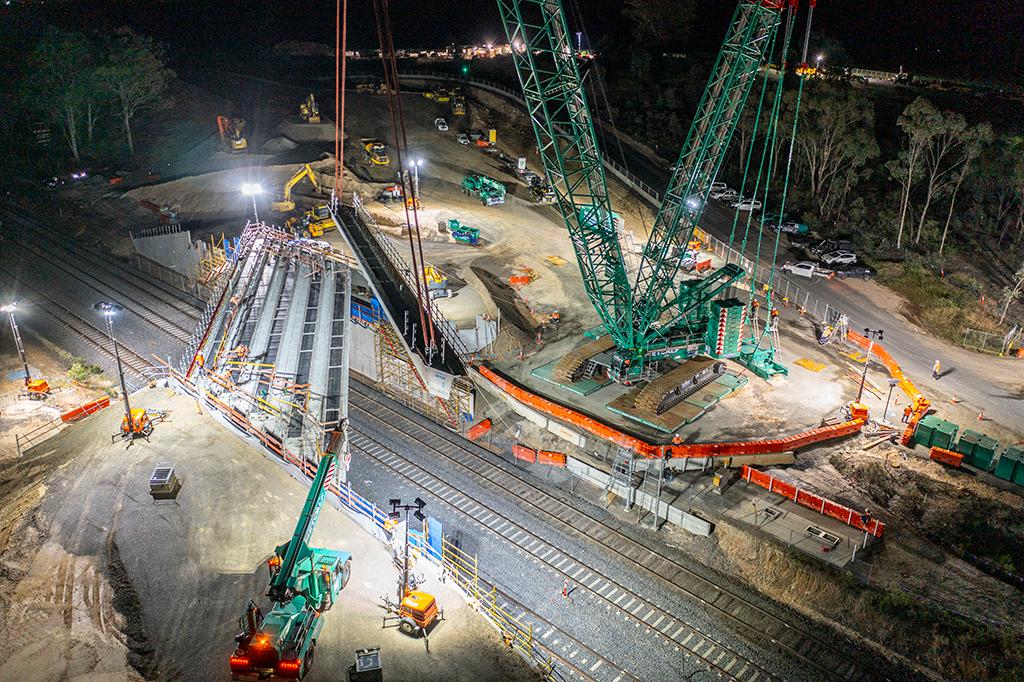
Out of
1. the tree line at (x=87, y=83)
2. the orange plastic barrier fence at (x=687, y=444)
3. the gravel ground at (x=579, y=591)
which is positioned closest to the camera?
the gravel ground at (x=579, y=591)

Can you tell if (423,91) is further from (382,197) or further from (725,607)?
(725,607)

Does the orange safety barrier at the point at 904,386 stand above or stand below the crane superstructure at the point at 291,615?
below

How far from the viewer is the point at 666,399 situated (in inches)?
1491

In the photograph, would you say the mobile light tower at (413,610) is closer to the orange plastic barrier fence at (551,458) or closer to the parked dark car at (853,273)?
the orange plastic barrier fence at (551,458)

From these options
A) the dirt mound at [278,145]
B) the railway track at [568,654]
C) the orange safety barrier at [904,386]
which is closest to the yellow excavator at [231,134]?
the dirt mound at [278,145]

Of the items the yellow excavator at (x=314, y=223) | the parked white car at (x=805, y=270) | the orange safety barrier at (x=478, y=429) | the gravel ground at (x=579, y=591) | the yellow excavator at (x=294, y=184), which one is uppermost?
the yellow excavator at (x=294, y=184)

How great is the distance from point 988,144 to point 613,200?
93.8ft

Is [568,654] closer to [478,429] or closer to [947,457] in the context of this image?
[478,429]

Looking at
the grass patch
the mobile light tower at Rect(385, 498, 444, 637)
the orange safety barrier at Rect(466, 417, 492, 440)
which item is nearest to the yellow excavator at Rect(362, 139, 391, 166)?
the orange safety barrier at Rect(466, 417, 492, 440)

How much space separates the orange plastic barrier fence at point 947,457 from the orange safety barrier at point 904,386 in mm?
1374

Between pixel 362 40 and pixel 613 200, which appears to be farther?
pixel 362 40

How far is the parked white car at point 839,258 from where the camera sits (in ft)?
184

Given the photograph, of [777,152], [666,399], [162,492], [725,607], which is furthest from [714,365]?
[777,152]

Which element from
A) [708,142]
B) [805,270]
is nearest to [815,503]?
[708,142]
